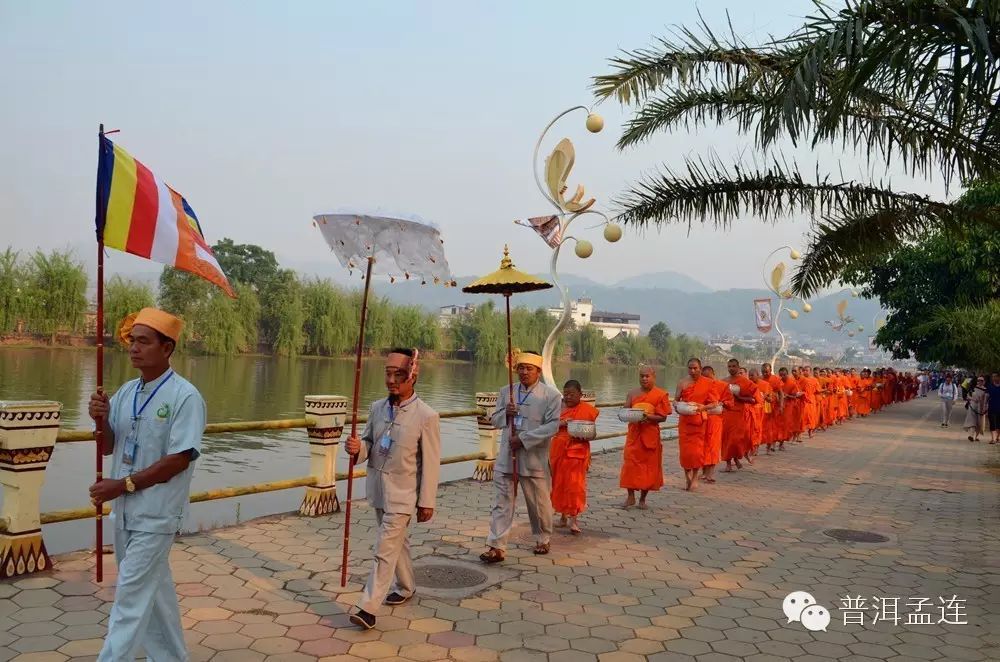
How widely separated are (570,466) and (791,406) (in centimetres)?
1032

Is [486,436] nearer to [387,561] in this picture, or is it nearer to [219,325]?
[387,561]

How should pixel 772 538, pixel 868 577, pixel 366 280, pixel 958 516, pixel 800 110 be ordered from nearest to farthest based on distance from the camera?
pixel 366 280, pixel 800 110, pixel 868 577, pixel 772 538, pixel 958 516

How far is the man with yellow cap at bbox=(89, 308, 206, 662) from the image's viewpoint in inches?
129

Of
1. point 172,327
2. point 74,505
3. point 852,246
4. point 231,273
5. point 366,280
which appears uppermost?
point 231,273

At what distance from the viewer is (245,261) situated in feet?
235

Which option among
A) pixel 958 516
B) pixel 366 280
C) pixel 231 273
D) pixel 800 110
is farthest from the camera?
pixel 231 273

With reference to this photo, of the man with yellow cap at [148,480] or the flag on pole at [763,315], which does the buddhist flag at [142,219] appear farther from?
the flag on pole at [763,315]

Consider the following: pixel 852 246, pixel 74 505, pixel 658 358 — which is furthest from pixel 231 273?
pixel 852 246

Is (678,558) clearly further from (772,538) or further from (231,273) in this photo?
(231,273)

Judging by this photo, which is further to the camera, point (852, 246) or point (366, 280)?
point (852, 246)

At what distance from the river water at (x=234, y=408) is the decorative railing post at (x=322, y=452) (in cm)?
91

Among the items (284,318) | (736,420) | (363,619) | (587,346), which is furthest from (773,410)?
(587,346)

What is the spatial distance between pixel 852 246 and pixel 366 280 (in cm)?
675

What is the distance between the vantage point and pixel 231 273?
67875mm
